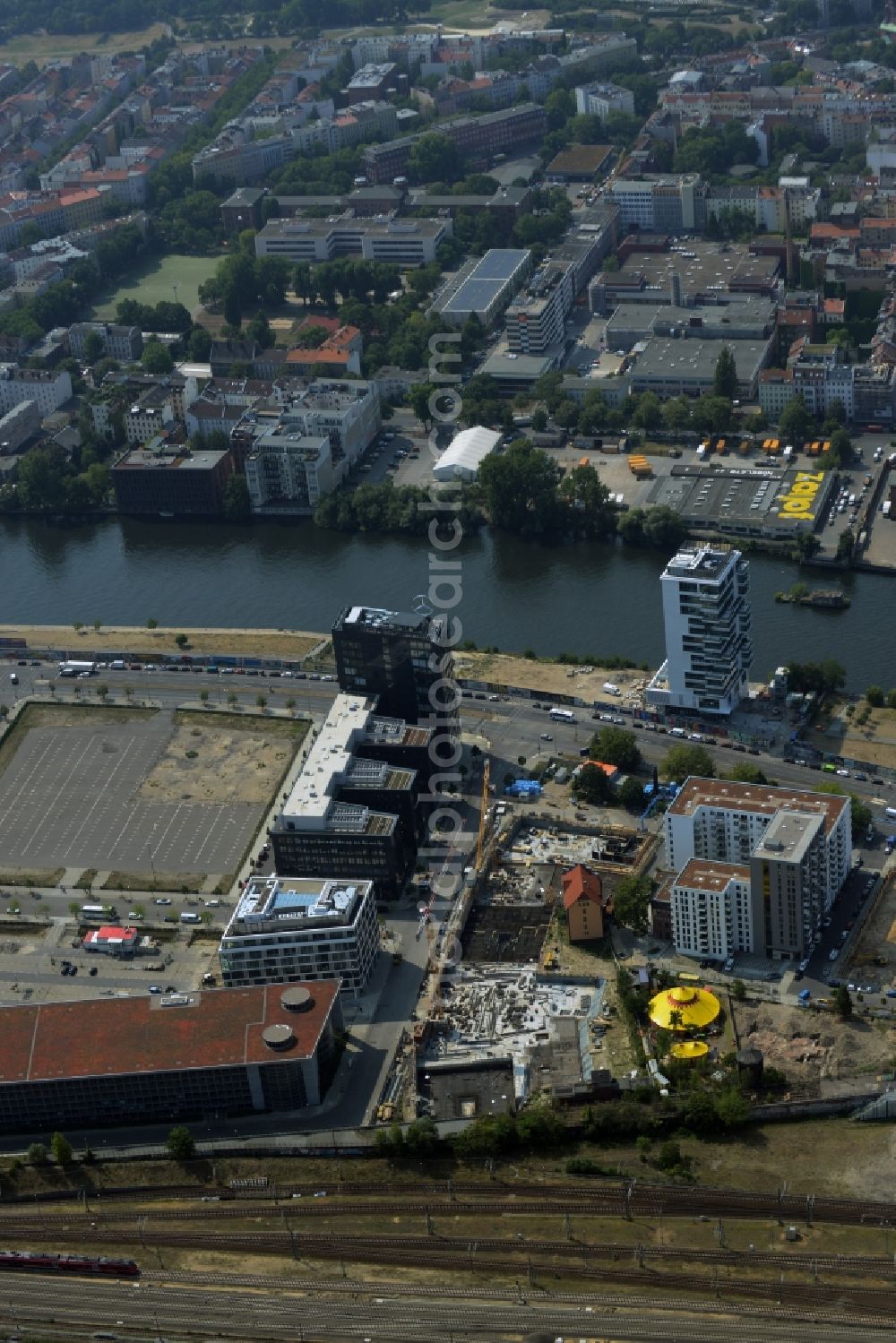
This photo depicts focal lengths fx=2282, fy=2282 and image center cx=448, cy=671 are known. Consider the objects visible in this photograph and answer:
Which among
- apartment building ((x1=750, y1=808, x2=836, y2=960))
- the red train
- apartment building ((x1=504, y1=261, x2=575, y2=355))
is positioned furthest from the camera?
apartment building ((x1=504, y1=261, x2=575, y2=355))

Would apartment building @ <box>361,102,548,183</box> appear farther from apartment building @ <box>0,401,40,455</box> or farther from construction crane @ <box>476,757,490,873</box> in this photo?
construction crane @ <box>476,757,490,873</box>

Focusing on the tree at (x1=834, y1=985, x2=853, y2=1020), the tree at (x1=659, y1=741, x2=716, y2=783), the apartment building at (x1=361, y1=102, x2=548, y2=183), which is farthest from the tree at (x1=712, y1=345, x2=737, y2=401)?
the tree at (x1=834, y1=985, x2=853, y2=1020)

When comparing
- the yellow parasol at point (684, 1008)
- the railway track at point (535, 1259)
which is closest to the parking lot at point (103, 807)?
the yellow parasol at point (684, 1008)

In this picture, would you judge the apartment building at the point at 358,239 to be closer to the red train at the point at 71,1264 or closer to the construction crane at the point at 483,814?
the construction crane at the point at 483,814

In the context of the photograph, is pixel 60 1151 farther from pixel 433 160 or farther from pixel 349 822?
pixel 433 160

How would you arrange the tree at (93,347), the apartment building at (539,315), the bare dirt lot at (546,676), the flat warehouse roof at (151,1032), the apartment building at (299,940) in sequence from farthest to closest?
the tree at (93,347) < the apartment building at (539,315) < the bare dirt lot at (546,676) < the apartment building at (299,940) < the flat warehouse roof at (151,1032)

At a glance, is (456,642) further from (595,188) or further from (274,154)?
(274,154)

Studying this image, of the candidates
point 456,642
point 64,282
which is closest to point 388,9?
point 64,282
